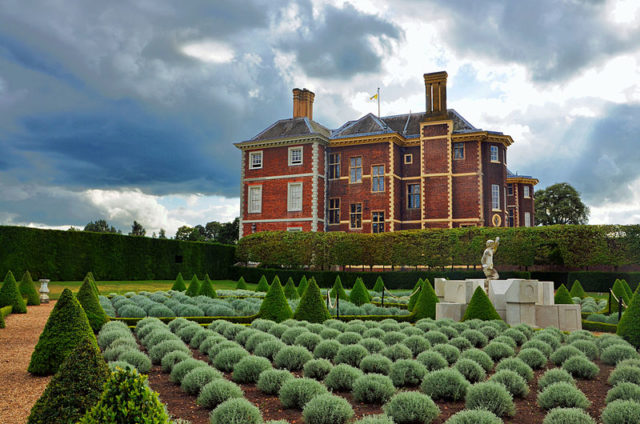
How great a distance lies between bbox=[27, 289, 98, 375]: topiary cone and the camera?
25.2 ft

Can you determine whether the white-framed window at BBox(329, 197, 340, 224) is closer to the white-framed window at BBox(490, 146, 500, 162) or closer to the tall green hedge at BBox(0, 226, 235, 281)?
the tall green hedge at BBox(0, 226, 235, 281)

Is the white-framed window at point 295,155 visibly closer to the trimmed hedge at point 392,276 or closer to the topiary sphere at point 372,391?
the trimmed hedge at point 392,276

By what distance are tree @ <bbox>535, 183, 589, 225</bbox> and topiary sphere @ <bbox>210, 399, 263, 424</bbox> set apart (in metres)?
63.5

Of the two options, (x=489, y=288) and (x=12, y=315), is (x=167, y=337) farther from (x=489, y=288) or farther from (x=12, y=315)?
(x=489, y=288)

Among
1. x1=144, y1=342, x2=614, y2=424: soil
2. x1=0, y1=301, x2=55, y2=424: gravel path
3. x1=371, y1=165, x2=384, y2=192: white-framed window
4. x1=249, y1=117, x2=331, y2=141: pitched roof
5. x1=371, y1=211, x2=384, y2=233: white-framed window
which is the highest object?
x1=249, y1=117, x2=331, y2=141: pitched roof

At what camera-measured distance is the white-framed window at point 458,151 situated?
39.0m

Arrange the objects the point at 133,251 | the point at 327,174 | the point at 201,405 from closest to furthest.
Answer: the point at 201,405, the point at 133,251, the point at 327,174

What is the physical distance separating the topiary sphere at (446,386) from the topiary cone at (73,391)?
14.3 ft

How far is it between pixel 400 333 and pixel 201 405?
17.8ft

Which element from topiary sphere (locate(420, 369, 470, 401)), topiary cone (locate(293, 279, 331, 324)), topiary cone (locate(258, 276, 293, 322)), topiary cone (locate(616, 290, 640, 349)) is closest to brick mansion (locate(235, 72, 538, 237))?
topiary cone (locate(258, 276, 293, 322))

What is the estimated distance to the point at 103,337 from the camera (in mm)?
9812

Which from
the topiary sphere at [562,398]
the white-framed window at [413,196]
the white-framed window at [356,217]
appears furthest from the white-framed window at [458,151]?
the topiary sphere at [562,398]

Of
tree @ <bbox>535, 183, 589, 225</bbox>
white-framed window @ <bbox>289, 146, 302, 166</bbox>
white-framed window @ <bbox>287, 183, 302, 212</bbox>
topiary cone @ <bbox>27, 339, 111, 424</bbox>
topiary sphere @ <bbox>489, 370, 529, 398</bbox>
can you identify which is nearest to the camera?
topiary cone @ <bbox>27, 339, 111, 424</bbox>

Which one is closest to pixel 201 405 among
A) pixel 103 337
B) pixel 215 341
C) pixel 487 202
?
pixel 215 341
